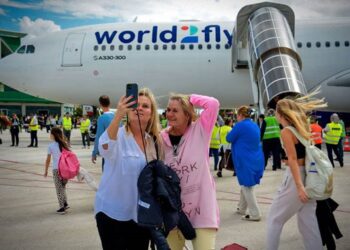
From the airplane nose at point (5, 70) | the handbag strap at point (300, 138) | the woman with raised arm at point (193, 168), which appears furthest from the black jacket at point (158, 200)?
the airplane nose at point (5, 70)

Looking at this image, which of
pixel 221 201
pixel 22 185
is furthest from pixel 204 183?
pixel 22 185

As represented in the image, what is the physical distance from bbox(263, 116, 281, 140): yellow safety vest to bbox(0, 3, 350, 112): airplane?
15.0 feet

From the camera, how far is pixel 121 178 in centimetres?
267

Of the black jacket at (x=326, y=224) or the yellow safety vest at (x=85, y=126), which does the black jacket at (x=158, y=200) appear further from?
the yellow safety vest at (x=85, y=126)

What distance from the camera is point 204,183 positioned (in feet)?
9.71

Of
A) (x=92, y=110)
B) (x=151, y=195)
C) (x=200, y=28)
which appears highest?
(x=200, y=28)

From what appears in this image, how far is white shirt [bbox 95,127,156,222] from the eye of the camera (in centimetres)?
265

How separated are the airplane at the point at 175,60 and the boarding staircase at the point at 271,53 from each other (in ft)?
9.63

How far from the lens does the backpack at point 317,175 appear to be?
11.3 ft

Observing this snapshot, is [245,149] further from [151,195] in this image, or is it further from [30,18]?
[30,18]

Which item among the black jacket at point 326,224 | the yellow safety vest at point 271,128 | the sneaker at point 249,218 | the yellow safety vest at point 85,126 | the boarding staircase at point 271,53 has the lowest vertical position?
the sneaker at point 249,218

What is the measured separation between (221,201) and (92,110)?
12.6 metres

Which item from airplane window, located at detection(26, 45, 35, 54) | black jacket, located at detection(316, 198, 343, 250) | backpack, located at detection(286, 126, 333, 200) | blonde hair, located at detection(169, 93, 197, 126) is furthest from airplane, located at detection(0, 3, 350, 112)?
blonde hair, located at detection(169, 93, 197, 126)

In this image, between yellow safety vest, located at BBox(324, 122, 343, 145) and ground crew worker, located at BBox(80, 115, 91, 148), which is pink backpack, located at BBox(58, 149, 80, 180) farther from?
ground crew worker, located at BBox(80, 115, 91, 148)
